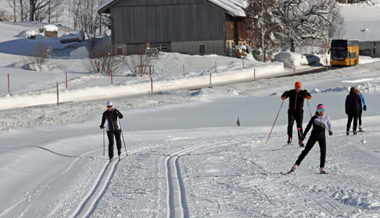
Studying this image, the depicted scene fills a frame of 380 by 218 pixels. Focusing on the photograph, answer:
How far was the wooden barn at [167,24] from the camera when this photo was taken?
53.7 metres

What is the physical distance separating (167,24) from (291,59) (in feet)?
44.2

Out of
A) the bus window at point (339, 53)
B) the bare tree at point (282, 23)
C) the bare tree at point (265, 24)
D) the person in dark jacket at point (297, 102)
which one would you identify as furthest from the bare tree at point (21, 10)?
the person in dark jacket at point (297, 102)

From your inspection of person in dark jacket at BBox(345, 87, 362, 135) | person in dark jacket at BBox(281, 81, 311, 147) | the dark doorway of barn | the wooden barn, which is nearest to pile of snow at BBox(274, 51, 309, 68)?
the wooden barn

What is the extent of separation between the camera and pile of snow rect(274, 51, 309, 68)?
183ft

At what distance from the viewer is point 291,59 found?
5591 centimetres

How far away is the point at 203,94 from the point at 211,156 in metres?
15.8

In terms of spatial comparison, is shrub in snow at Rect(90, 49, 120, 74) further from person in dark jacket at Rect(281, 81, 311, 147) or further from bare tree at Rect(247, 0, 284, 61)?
person in dark jacket at Rect(281, 81, 311, 147)

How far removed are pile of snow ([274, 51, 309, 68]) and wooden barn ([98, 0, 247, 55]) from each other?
267 inches

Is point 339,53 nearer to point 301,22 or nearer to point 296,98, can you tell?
point 301,22

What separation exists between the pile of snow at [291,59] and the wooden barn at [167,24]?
6771 millimetres

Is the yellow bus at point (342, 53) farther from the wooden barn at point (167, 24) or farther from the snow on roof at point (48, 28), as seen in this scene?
the snow on roof at point (48, 28)

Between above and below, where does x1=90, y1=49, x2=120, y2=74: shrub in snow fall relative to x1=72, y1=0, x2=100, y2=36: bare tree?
below

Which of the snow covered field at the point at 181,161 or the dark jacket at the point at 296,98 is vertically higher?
the dark jacket at the point at 296,98

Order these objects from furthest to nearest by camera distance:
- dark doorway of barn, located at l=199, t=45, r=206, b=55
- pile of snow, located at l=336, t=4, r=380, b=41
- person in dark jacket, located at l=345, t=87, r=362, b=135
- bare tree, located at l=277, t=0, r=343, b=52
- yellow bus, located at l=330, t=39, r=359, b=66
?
pile of snow, located at l=336, t=4, r=380, b=41 < bare tree, located at l=277, t=0, r=343, b=52 < dark doorway of barn, located at l=199, t=45, r=206, b=55 < yellow bus, located at l=330, t=39, r=359, b=66 < person in dark jacket, located at l=345, t=87, r=362, b=135
